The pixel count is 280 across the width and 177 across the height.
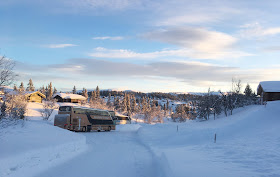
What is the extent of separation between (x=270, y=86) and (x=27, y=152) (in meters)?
48.9

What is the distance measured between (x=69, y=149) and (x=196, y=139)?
11903 millimetres

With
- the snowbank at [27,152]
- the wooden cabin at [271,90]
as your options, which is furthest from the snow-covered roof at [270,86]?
the snowbank at [27,152]

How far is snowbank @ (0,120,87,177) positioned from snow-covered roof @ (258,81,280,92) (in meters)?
43.3

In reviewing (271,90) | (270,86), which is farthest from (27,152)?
(270,86)

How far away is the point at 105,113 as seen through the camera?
38188 mm

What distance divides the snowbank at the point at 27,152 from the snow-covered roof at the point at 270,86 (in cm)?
4333

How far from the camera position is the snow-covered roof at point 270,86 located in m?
44.1

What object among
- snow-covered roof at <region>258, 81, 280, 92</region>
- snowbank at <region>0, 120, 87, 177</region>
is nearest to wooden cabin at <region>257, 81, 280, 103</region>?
snow-covered roof at <region>258, 81, 280, 92</region>

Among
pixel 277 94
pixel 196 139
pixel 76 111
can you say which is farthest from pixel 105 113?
pixel 277 94

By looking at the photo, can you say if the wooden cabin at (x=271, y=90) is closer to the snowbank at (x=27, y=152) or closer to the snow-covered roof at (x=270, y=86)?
the snow-covered roof at (x=270, y=86)

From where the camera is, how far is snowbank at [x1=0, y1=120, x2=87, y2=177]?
8.70 m

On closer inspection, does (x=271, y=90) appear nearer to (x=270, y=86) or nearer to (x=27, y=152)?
(x=270, y=86)

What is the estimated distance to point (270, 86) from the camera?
45594mm

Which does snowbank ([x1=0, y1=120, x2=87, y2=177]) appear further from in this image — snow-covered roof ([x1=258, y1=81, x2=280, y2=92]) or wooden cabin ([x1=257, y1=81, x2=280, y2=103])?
snow-covered roof ([x1=258, y1=81, x2=280, y2=92])
